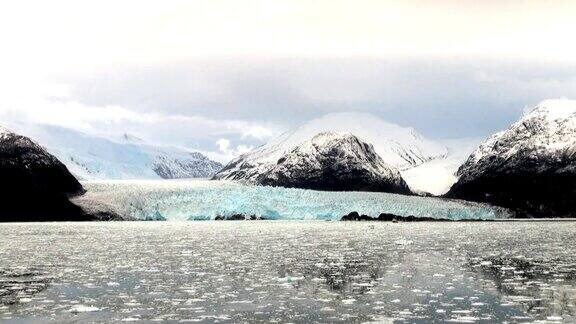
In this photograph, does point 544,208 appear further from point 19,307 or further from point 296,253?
point 19,307

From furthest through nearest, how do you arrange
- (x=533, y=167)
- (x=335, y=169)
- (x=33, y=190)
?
(x=533, y=167) < (x=335, y=169) < (x=33, y=190)

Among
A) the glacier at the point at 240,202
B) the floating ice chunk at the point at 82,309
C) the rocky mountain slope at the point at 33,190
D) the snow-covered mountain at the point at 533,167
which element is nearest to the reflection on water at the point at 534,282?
the floating ice chunk at the point at 82,309

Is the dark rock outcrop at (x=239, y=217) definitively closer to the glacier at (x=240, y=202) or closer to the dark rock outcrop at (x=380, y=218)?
the glacier at (x=240, y=202)

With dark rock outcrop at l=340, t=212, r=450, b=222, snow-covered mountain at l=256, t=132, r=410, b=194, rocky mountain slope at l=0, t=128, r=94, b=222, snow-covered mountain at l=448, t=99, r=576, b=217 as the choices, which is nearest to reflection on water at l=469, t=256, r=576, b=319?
dark rock outcrop at l=340, t=212, r=450, b=222

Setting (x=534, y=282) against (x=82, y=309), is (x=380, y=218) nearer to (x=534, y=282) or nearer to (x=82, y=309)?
(x=534, y=282)

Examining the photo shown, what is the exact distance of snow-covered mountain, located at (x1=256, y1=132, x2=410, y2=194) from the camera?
174750 millimetres

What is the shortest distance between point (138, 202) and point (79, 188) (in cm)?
1361

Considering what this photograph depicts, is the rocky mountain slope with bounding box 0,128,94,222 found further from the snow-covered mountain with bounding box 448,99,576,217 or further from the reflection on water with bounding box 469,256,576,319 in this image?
the snow-covered mountain with bounding box 448,99,576,217

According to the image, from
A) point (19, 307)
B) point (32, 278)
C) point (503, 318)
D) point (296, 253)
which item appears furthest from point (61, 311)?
point (296, 253)

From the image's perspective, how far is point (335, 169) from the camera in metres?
177

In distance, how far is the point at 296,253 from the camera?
46938mm

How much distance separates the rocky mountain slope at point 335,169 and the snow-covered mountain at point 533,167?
21718 mm

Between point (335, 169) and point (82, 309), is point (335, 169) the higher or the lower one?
the higher one

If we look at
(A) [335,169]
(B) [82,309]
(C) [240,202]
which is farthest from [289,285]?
(A) [335,169]
